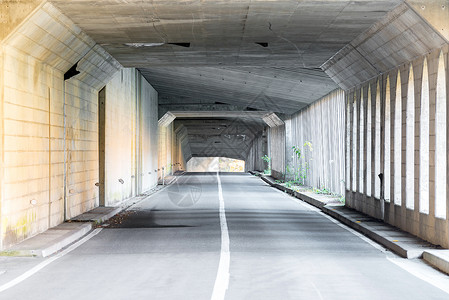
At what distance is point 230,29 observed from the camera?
12.3 meters

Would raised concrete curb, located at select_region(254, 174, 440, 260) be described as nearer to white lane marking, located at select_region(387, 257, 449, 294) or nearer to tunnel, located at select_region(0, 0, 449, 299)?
tunnel, located at select_region(0, 0, 449, 299)

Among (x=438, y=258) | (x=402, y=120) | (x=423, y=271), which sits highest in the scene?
(x=402, y=120)

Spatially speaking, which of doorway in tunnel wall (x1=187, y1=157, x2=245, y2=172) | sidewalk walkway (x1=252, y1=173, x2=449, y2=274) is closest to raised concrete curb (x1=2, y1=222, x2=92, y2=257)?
sidewalk walkway (x1=252, y1=173, x2=449, y2=274)

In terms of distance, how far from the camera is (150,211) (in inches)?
703

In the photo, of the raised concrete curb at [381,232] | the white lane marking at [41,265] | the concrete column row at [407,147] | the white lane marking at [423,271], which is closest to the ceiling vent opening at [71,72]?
the white lane marking at [41,265]

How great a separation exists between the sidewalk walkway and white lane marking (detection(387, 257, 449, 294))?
0.55ft

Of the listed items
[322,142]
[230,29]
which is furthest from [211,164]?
[230,29]

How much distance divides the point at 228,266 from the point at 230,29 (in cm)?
579

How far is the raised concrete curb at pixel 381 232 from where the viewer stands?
383 inches

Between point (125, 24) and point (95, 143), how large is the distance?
641 centimetres

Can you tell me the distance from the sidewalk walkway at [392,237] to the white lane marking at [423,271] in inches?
6.6

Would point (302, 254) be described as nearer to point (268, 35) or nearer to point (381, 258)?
point (381, 258)

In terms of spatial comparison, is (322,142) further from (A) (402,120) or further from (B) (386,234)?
(B) (386,234)

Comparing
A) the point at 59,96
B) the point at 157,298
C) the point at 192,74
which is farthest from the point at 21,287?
the point at 192,74
